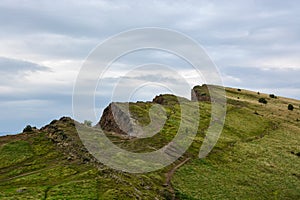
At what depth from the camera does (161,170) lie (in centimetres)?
7450

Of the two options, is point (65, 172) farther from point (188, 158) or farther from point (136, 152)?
point (188, 158)

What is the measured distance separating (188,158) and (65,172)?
103ft

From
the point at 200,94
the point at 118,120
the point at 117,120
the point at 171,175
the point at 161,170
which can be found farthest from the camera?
the point at 200,94

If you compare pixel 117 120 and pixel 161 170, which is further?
pixel 117 120

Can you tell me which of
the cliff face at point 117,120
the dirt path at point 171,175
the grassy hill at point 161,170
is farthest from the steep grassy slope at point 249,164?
the cliff face at point 117,120

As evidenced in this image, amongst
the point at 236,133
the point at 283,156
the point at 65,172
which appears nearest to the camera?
the point at 65,172

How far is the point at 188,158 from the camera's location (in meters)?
84.6

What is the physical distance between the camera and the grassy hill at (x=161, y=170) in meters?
58.8

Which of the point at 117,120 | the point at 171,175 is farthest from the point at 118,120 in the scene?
the point at 171,175

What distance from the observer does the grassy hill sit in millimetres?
58781

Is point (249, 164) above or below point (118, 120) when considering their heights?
below

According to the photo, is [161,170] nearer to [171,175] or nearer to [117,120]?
[171,175]

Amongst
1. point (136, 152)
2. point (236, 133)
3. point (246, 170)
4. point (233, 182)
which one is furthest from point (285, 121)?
point (136, 152)

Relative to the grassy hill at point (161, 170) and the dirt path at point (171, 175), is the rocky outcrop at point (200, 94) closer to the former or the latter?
the grassy hill at point (161, 170)
